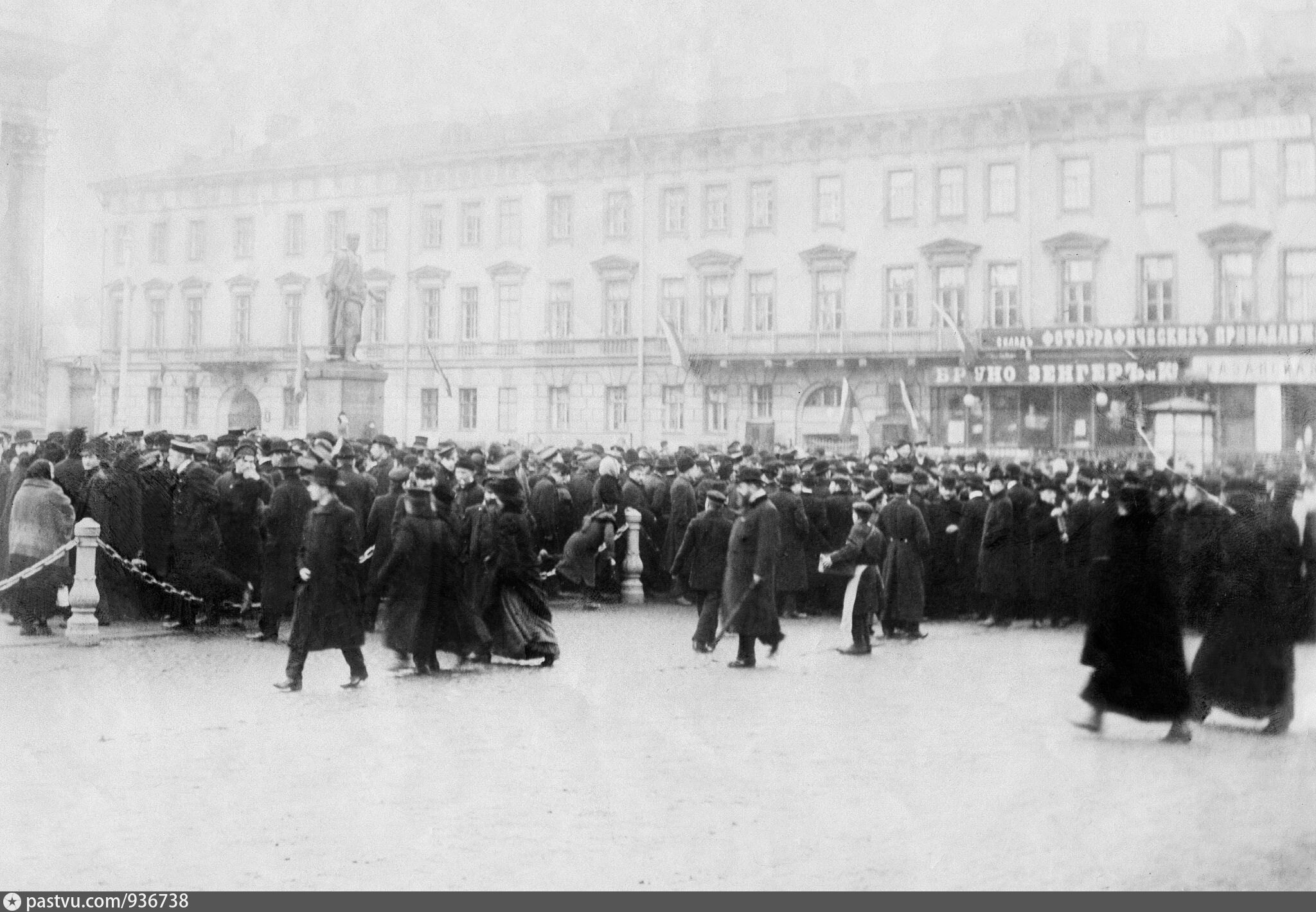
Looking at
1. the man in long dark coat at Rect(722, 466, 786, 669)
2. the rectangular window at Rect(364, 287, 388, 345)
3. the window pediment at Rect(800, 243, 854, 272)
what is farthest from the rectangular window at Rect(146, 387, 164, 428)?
the window pediment at Rect(800, 243, 854, 272)

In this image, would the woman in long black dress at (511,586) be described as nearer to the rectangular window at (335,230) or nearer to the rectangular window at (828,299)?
the rectangular window at (335,230)

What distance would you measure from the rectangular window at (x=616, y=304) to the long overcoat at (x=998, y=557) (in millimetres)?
6780

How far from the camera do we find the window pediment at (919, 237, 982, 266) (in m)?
30.8

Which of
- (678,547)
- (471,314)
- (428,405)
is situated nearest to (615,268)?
(428,405)

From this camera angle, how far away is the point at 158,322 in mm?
16531

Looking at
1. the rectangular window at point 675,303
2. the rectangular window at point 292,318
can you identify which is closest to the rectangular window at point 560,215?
the rectangular window at point 292,318

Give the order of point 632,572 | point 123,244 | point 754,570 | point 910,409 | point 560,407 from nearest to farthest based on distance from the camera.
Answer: point 754,570
point 123,244
point 632,572
point 560,407
point 910,409

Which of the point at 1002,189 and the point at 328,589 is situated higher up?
the point at 1002,189

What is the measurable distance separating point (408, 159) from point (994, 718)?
34.2 ft

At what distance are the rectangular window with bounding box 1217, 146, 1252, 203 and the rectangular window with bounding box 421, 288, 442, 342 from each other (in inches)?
419

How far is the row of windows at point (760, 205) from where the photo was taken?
16.0 metres

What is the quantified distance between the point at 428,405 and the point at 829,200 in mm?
13318

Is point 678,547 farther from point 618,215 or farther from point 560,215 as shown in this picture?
point 618,215

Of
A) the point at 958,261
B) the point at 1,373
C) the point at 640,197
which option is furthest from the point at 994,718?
the point at 958,261
